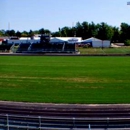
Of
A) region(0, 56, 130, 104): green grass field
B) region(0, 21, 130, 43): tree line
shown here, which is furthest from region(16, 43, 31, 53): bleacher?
region(0, 21, 130, 43): tree line

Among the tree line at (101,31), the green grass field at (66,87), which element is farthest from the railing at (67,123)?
the tree line at (101,31)

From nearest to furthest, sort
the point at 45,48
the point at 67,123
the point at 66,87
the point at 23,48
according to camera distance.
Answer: the point at 67,123 → the point at 66,87 → the point at 45,48 → the point at 23,48

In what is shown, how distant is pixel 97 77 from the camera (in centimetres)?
3591

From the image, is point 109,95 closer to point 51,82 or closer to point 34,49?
point 51,82

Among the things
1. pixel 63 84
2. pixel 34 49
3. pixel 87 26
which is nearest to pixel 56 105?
pixel 63 84

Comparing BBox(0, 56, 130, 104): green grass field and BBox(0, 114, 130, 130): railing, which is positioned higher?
BBox(0, 114, 130, 130): railing

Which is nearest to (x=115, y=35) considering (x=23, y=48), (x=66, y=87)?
(x=23, y=48)

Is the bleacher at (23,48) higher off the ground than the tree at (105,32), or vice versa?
the tree at (105,32)

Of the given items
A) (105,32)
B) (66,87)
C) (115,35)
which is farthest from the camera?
(115,35)

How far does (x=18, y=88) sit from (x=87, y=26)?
479 ft

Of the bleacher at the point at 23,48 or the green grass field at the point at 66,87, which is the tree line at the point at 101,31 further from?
the green grass field at the point at 66,87

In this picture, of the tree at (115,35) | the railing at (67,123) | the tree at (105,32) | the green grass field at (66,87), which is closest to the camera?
the railing at (67,123)

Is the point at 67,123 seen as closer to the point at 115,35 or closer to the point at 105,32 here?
the point at 105,32

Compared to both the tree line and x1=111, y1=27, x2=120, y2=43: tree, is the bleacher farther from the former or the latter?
x1=111, y1=27, x2=120, y2=43: tree
